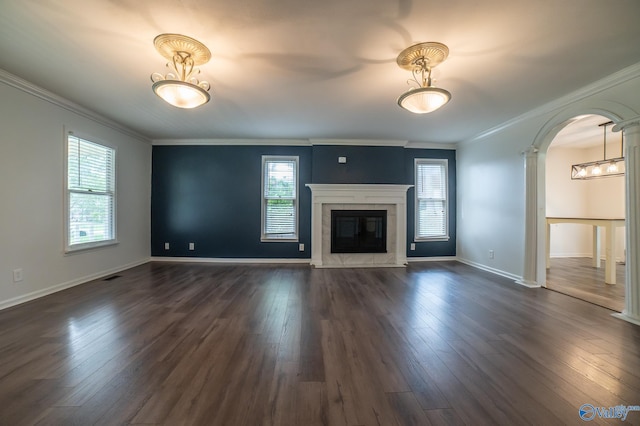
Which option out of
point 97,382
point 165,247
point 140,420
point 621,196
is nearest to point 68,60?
point 97,382

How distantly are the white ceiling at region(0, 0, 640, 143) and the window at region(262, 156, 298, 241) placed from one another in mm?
1663

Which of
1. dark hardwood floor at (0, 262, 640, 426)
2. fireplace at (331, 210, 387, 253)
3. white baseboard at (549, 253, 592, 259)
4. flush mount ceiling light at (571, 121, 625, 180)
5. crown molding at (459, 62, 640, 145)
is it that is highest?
crown molding at (459, 62, 640, 145)

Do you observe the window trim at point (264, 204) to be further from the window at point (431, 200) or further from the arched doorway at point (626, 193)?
the arched doorway at point (626, 193)

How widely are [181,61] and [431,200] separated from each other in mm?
5045

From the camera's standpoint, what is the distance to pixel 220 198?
5125 millimetres

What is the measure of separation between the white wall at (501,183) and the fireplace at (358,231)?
175cm

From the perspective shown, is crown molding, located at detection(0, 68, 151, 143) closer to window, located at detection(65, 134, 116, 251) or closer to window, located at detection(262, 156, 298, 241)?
window, located at detection(65, 134, 116, 251)

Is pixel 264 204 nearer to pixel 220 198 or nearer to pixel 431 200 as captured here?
pixel 220 198

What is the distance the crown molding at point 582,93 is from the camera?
2.48 metres

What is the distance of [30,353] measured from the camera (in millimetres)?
1851

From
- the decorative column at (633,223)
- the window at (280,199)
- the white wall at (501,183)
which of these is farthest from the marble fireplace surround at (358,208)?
the decorative column at (633,223)

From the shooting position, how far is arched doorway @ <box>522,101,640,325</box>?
2455mm

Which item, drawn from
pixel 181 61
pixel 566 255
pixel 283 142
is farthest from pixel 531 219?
pixel 181 61

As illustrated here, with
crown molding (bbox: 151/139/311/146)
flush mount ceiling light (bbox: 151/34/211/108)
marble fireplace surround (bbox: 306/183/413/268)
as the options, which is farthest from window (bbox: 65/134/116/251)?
marble fireplace surround (bbox: 306/183/413/268)
